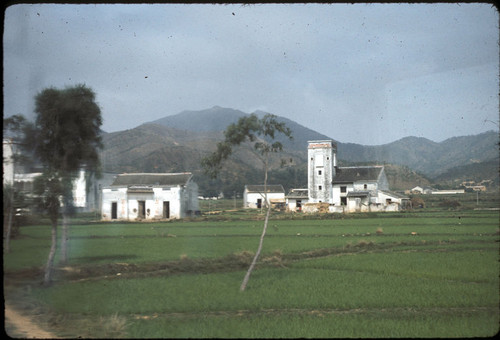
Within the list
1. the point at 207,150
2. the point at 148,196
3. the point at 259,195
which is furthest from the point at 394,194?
the point at 207,150

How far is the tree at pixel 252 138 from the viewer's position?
9.06 metres

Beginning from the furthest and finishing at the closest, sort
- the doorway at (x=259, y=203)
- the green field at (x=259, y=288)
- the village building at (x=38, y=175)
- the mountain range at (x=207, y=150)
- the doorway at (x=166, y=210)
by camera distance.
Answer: the doorway at (x=259, y=203), the doorway at (x=166, y=210), the mountain range at (x=207, y=150), the village building at (x=38, y=175), the green field at (x=259, y=288)

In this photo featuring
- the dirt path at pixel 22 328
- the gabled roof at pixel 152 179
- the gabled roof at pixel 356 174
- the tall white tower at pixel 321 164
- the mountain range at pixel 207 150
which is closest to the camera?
→ the dirt path at pixel 22 328

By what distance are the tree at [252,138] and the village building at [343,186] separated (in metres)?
3.47

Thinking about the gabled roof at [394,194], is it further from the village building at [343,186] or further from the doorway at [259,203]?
the doorway at [259,203]

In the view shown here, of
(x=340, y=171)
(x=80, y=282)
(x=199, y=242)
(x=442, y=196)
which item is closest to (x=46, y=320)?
(x=80, y=282)

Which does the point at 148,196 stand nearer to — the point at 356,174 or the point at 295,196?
the point at 295,196

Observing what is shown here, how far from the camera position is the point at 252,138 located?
937 centimetres

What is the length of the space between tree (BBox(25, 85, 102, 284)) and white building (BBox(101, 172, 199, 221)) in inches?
66.3

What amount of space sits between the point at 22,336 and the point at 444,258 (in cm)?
1105

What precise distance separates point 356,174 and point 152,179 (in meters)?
11.3

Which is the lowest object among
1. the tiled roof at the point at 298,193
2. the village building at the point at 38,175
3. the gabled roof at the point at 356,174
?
the tiled roof at the point at 298,193

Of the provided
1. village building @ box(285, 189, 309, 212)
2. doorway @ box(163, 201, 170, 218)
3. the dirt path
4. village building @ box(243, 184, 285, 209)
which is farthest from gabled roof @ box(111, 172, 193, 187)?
village building @ box(285, 189, 309, 212)

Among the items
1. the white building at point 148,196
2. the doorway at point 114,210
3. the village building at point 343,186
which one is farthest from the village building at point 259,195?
the doorway at point 114,210
